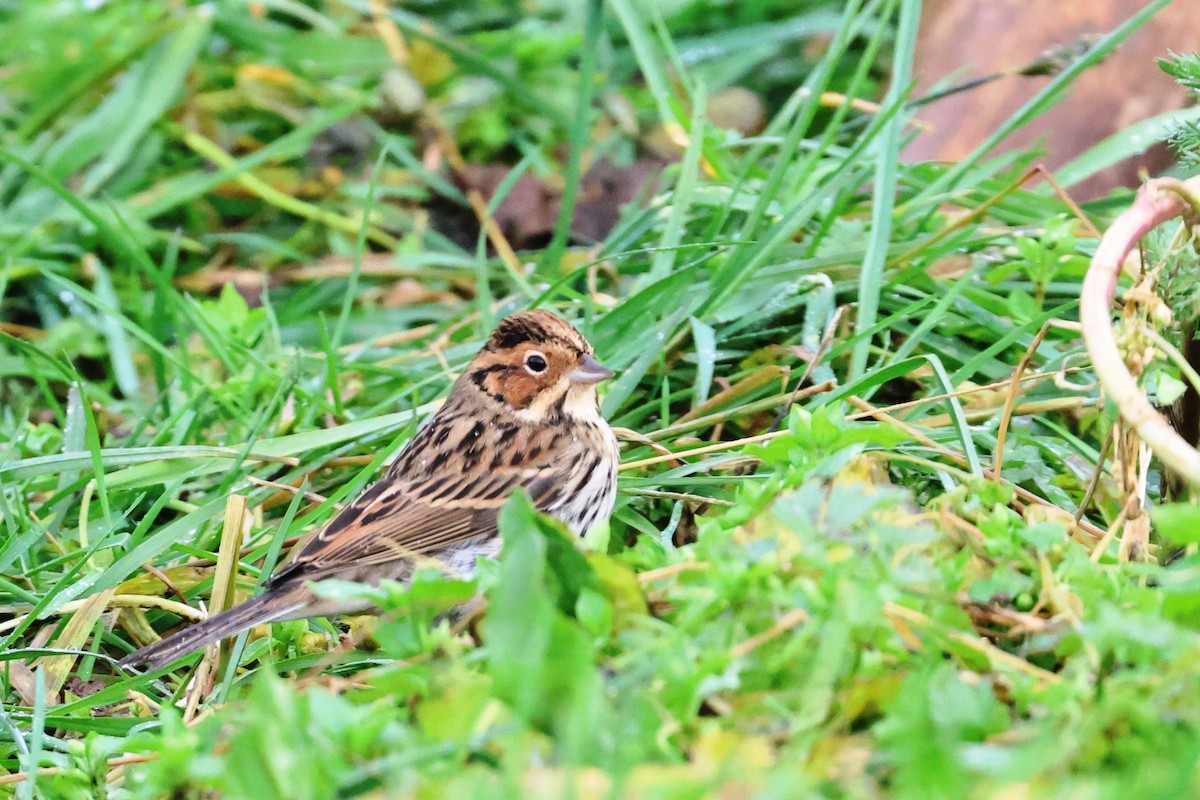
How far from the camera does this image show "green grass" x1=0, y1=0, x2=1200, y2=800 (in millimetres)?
1696

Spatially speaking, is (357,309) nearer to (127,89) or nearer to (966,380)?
(127,89)

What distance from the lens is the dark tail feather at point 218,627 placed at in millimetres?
2711

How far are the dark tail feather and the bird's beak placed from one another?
0.90m

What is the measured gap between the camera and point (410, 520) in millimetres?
3178

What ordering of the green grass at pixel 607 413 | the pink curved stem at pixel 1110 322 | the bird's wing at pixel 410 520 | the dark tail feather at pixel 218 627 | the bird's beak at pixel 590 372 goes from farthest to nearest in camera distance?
the bird's beak at pixel 590 372 < the bird's wing at pixel 410 520 < the dark tail feather at pixel 218 627 < the pink curved stem at pixel 1110 322 < the green grass at pixel 607 413

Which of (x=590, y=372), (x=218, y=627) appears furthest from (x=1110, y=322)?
(x=218, y=627)

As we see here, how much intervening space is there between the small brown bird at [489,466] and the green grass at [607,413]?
0.14 metres

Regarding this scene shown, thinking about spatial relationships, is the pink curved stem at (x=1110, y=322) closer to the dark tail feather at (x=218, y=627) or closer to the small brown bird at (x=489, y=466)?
the small brown bird at (x=489, y=466)

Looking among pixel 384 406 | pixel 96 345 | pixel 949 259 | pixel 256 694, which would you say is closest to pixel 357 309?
pixel 96 345

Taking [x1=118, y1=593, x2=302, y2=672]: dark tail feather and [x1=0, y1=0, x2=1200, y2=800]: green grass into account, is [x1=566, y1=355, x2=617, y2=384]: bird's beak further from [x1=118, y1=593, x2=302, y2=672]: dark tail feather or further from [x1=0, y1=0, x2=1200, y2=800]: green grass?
[x1=118, y1=593, x2=302, y2=672]: dark tail feather

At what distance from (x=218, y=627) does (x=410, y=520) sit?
1.87 feet

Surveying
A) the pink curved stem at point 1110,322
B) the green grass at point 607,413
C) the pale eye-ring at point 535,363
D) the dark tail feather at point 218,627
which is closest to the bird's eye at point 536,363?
the pale eye-ring at point 535,363

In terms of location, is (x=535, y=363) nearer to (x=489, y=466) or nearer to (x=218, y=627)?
(x=489, y=466)

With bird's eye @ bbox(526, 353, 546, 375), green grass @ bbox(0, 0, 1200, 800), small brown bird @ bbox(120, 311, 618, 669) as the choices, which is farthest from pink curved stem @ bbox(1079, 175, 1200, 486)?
bird's eye @ bbox(526, 353, 546, 375)
